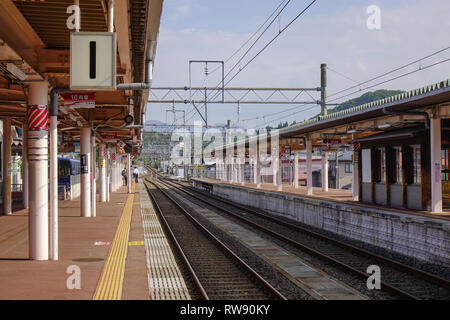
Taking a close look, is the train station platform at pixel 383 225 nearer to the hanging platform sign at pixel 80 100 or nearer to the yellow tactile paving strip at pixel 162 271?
the yellow tactile paving strip at pixel 162 271

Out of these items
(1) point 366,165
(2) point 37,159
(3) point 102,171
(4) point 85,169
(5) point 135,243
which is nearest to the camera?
(2) point 37,159

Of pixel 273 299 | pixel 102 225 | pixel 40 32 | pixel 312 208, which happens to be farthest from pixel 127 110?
pixel 273 299

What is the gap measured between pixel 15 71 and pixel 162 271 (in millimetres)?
4706

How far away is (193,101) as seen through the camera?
92.1ft

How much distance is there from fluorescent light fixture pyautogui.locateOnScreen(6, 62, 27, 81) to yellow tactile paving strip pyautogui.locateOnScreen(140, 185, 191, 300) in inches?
174

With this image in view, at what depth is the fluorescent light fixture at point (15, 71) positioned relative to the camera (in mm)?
8641

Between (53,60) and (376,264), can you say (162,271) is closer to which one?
(376,264)

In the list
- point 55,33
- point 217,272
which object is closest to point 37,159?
point 55,33

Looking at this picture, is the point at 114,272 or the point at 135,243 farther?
the point at 135,243

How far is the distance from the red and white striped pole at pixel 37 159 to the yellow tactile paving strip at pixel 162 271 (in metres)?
2.35

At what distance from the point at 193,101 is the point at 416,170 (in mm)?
14955

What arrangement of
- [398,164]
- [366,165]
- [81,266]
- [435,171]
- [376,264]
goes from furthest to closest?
[366,165] < [398,164] < [435,171] < [376,264] < [81,266]

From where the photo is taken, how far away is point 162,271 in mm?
10188

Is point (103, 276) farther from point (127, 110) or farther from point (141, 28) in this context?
point (127, 110)
